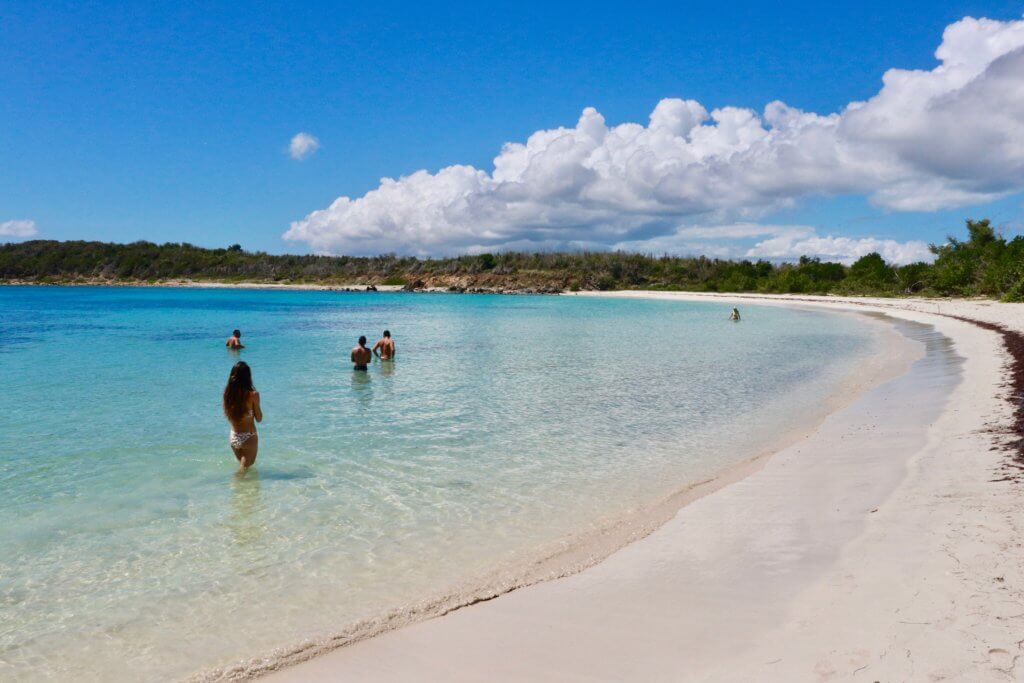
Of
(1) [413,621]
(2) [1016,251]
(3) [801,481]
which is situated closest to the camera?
(1) [413,621]

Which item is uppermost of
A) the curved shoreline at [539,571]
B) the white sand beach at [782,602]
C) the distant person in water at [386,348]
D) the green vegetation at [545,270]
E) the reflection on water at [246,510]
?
the green vegetation at [545,270]

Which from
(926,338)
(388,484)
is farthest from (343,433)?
(926,338)

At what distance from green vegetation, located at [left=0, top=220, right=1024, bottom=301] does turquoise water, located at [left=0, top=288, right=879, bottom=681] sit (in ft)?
152

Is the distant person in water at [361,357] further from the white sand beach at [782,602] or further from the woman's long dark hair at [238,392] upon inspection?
the white sand beach at [782,602]

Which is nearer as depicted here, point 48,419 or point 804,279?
point 48,419

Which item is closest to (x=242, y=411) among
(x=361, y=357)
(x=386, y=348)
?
(x=361, y=357)

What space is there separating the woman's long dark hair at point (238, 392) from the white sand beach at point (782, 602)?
517 centimetres

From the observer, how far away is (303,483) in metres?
8.50

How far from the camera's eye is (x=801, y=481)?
801 cm

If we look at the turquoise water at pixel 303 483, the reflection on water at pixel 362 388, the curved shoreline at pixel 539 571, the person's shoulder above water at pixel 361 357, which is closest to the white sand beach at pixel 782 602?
the curved shoreline at pixel 539 571

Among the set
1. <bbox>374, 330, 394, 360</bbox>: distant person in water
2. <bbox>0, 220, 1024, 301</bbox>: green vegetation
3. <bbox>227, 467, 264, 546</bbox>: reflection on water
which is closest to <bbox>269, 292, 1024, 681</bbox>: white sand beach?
<bbox>227, 467, 264, 546</bbox>: reflection on water

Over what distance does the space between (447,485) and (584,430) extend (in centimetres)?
416

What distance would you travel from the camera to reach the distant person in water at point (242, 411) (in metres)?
8.70

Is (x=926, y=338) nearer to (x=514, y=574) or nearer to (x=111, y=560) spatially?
(x=514, y=574)
